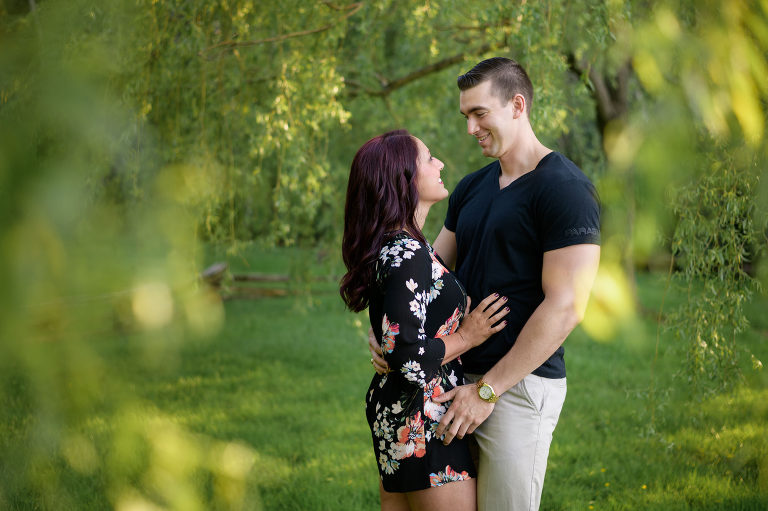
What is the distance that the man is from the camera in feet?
6.26

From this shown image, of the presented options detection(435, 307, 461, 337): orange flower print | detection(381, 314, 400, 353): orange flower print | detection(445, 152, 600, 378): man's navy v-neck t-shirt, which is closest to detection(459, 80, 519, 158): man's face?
detection(445, 152, 600, 378): man's navy v-neck t-shirt

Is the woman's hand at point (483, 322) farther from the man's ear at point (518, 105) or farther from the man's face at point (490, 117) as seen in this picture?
the man's ear at point (518, 105)

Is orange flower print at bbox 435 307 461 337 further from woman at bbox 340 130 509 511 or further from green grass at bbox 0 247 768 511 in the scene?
green grass at bbox 0 247 768 511

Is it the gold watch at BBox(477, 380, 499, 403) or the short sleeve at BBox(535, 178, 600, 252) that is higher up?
the short sleeve at BBox(535, 178, 600, 252)

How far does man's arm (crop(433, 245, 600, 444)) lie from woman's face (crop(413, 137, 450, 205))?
1.38ft

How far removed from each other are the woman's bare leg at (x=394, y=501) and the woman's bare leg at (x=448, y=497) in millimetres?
150

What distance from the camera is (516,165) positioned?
2.19m

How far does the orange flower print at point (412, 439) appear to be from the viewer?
6.51ft

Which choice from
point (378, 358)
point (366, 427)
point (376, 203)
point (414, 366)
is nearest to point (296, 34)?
point (376, 203)

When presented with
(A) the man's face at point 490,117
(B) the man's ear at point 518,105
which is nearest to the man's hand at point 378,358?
(A) the man's face at point 490,117

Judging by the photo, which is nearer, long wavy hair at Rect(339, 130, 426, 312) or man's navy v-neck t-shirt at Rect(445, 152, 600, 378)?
man's navy v-neck t-shirt at Rect(445, 152, 600, 378)

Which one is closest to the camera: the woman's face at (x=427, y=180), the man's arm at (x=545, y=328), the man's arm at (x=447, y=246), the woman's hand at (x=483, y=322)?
the man's arm at (x=545, y=328)

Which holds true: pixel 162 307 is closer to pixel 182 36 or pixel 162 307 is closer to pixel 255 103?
pixel 182 36

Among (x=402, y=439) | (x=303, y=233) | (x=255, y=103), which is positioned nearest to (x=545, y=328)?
(x=402, y=439)
